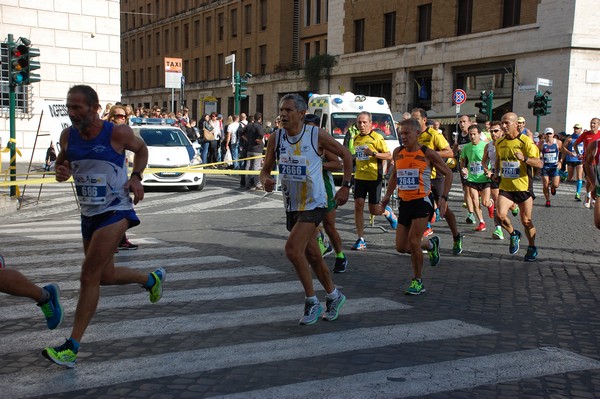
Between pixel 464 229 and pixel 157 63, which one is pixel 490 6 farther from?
pixel 157 63

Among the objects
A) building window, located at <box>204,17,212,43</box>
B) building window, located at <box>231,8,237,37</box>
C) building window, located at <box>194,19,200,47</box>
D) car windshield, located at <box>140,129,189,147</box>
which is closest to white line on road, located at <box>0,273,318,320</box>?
car windshield, located at <box>140,129,189,147</box>

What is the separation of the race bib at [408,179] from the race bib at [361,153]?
7.79ft

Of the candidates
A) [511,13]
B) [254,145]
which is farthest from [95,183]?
[511,13]

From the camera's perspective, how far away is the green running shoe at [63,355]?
4.61 m

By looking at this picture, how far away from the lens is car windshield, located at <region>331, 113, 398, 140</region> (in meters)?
20.2

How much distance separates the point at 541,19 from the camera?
30.5 metres

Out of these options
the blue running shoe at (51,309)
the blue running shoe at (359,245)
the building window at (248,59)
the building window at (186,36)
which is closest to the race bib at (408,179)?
the blue running shoe at (359,245)

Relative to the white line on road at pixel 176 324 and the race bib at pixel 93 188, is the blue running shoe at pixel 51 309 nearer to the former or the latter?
the white line on road at pixel 176 324

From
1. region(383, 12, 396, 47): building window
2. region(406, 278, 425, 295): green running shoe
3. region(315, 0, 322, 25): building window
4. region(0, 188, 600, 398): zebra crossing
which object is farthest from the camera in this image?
region(315, 0, 322, 25): building window

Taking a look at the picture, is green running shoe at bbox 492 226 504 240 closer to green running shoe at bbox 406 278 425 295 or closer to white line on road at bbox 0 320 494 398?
green running shoe at bbox 406 278 425 295

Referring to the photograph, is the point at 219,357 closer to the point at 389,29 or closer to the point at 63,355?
the point at 63,355

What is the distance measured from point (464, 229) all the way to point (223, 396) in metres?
8.99

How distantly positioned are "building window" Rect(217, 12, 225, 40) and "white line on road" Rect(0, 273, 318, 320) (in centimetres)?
5298

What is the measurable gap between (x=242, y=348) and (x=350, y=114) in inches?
625
